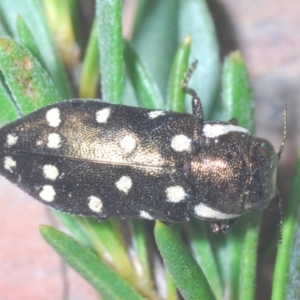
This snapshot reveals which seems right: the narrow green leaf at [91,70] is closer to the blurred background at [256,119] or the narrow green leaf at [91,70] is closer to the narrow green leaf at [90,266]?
the blurred background at [256,119]

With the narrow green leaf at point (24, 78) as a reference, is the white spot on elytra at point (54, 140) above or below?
below

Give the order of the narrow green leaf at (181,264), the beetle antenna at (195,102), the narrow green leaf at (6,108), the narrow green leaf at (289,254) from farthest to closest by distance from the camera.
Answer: the beetle antenna at (195,102) < the narrow green leaf at (6,108) < the narrow green leaf at (289,254) < the narrow green leaf at (181,264)

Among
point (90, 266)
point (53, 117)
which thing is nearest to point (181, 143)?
point (53, 117)

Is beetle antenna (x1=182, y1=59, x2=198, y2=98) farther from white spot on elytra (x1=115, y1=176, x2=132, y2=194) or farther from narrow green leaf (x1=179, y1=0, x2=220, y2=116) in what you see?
white spot on elytra (x1=115, y1=176, x2=132, y2=194)

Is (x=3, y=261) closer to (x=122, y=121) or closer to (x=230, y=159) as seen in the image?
(x=122, y=121)

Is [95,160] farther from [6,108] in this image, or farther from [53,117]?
[6,108]

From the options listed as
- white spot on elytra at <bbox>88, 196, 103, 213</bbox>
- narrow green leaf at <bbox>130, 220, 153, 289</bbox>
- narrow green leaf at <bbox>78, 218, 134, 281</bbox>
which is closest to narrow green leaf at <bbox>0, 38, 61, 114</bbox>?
white spot on elytra at <bbox>88, 196, 103, 213</bbox>

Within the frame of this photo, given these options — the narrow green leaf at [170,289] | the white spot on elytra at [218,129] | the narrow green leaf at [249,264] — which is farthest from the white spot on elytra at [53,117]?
the narrow green leaf at [249,264]
